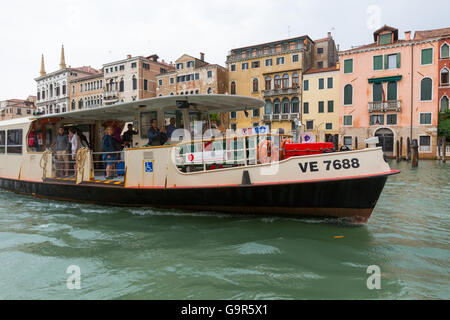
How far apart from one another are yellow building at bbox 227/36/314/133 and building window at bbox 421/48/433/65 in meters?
11.2

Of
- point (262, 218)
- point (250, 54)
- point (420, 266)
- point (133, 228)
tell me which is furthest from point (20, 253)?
point (250, 54)

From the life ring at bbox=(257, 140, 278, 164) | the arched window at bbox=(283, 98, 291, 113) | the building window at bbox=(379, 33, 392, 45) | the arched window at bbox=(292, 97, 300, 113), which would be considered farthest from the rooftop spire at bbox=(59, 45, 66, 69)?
the life ring at bbox=(257, 140, 278, 164)

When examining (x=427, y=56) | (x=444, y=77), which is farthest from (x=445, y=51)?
(x=444, y=77)

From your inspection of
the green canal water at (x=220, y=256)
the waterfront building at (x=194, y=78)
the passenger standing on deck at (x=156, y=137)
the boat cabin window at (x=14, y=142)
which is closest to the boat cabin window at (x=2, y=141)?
the boat cabin window at (x=14, y=142)

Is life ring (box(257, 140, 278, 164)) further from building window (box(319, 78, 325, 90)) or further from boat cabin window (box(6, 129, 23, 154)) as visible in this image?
building window (box(319, 78, 325, 90))

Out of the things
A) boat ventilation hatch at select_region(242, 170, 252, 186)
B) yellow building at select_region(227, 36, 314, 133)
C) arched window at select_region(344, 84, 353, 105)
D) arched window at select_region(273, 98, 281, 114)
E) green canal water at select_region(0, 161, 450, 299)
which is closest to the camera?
green canal water at select_region(0, 161, 450, 299)

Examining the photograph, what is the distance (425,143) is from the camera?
94.2 feet

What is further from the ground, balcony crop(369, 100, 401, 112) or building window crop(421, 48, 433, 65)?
building window crop(421, 48, 433, 65)

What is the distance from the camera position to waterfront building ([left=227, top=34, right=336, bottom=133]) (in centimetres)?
3547

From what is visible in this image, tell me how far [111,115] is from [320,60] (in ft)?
114

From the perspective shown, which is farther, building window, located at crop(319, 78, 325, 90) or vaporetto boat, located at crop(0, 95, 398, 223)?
building window, located at crop(319, 78, 325, 90)

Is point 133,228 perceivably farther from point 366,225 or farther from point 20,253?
point 366,225

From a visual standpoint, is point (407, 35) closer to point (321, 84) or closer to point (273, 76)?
point (321, 84)

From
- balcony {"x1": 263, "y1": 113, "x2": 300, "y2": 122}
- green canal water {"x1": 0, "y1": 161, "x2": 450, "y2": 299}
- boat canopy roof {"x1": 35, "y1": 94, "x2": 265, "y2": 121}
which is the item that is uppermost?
balcony {"x1": 263, "y1": 113, "x2": 300, "y2": 122}
